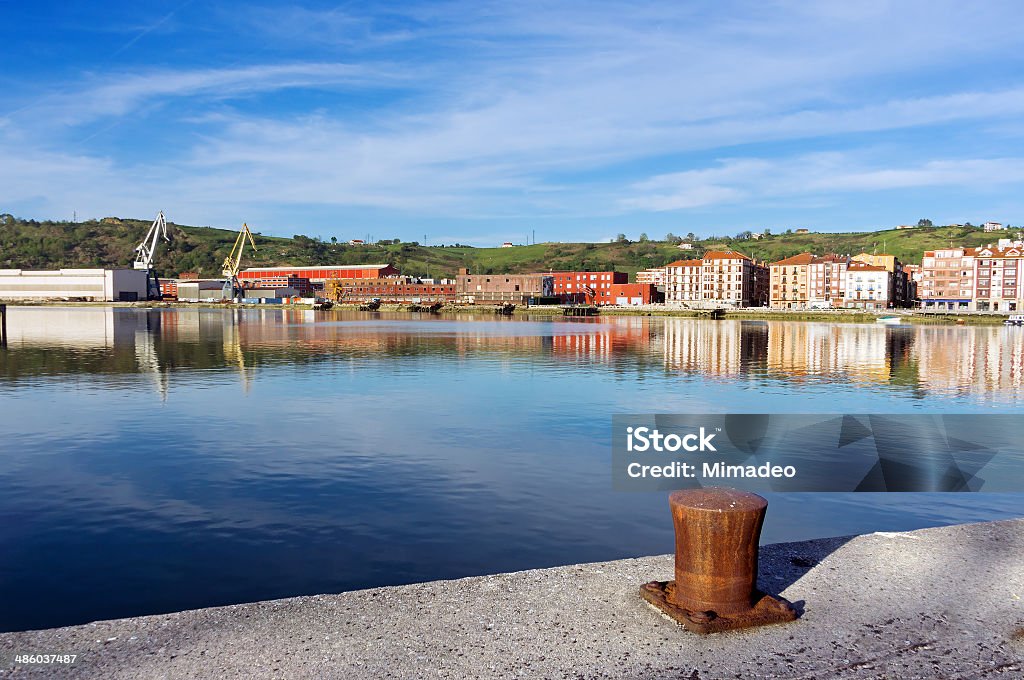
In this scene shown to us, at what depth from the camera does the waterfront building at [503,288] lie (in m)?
171

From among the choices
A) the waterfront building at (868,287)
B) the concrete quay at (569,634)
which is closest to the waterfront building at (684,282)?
the waterfront building at (868,287)

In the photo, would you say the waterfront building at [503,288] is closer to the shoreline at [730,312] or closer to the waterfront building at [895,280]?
the shoreline at [730,312]

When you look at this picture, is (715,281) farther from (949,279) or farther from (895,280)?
(949,279)

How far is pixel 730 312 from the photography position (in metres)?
134

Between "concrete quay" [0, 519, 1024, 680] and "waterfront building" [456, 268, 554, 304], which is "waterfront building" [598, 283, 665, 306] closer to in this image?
"waterfront building" [456, 268, 554, 304]

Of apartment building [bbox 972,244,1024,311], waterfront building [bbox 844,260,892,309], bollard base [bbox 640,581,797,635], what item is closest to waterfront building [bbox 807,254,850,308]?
waterfront building [bbox 844,260,892,309]

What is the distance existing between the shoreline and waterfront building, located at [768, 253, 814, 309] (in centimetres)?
2374

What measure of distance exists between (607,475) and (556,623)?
9377mm

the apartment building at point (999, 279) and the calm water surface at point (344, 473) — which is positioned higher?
the apartment building at point (999, 279)

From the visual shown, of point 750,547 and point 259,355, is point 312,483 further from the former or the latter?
point 259,355

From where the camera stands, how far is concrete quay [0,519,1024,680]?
646cm

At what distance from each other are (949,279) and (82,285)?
19079cm

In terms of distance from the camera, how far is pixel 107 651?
6828 mm

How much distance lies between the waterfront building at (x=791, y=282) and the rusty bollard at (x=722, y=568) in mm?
158772
